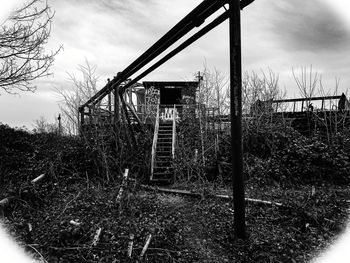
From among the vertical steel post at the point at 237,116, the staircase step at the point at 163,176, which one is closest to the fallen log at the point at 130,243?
the vertical steel post at the point at 237,116

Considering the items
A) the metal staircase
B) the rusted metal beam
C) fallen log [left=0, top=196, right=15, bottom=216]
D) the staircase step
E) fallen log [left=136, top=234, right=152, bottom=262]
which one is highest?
the rusted metal beam

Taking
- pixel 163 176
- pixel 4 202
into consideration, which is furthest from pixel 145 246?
pixel 163 176

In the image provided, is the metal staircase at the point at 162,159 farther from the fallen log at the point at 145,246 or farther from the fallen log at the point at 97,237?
the fallen log at the point at 145,246

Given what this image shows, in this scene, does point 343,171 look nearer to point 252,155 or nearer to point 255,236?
point 252,155

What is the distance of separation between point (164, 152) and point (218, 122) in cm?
393

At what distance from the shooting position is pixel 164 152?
9.89m

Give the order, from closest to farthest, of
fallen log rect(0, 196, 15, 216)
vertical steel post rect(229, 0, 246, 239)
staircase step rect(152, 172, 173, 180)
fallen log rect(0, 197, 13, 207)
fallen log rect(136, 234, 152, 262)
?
fallen log rect(136, 234, 152, 262), vertical steel post rect(229, 0, 246, 239), fallen log rect(0, 196, 15, 216), fallen log rect(0, 197, 13, 207), staircase step rect(152, 172, 173, 180)

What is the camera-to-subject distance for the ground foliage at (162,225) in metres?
3.67

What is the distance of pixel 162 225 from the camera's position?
4426 mm

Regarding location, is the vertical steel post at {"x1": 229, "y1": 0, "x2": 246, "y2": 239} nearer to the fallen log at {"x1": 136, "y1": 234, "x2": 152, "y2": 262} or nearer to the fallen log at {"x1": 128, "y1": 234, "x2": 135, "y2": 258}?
the fallen log at {"x1": 136, "y1": 234, "x2": 152, "y2": 262}

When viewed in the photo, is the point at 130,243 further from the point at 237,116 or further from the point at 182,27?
the point at 182,27

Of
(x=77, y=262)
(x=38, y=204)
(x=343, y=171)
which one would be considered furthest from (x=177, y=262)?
(x=343, y=171)

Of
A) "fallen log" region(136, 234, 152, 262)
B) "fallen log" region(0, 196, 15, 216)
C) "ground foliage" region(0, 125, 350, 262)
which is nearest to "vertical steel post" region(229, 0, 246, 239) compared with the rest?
"ground foliage" region(0, 125, 350, 262)

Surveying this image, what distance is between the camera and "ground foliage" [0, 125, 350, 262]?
367cm
